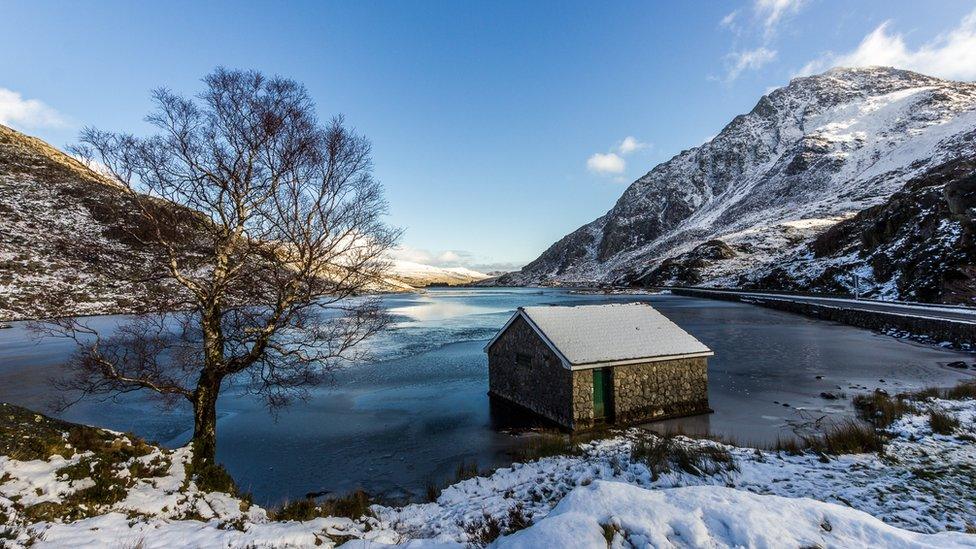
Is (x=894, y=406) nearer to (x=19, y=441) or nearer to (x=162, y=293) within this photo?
(x=162, y=293)

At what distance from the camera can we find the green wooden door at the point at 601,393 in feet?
56.4

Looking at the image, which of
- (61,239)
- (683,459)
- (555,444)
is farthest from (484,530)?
(61,239)

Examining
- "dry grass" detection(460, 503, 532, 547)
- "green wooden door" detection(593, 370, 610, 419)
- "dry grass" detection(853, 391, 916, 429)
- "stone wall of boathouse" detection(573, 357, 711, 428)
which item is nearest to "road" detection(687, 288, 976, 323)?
"dry grass" detection(853, 391, 916, 429)

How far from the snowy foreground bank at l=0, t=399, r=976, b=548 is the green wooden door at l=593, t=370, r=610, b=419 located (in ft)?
14.2

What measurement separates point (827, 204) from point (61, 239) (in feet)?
460

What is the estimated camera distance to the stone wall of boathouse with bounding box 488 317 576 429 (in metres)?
17.4

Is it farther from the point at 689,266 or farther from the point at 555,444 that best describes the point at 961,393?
the point at 689,266

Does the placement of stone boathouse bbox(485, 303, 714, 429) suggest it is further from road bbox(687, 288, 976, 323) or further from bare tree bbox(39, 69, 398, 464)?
road bbox(687, 288, 976, 323)

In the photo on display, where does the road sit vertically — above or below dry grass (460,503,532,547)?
above

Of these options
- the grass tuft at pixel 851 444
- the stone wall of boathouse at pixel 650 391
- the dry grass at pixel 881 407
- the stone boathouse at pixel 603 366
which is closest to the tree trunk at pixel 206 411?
the stone boathouse at pixel 603 366

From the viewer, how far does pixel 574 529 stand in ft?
17.4

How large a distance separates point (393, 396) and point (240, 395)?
848 cm

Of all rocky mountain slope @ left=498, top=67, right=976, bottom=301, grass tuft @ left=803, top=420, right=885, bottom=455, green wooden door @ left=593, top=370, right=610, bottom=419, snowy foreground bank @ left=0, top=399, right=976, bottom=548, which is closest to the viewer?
snowy foreground bank @ left=0, top=399, right=976, bottom=548

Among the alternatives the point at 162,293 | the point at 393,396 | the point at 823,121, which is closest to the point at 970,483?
the point at 162,293
